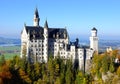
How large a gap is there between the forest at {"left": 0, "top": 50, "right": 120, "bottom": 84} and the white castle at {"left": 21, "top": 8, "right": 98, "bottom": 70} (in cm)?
672

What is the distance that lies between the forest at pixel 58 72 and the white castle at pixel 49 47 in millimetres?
6723

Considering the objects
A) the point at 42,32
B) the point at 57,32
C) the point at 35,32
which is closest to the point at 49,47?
the point at 42,32

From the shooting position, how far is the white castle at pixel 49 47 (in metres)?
134

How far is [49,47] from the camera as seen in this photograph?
13850cm

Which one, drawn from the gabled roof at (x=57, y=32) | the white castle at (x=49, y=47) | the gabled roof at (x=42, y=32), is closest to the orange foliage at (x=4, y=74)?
the white castle at (x=49, y=47)

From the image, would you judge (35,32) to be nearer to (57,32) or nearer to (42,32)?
(42,32)

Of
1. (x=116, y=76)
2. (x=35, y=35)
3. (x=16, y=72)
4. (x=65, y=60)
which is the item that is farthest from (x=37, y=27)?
(x=116, y=76)

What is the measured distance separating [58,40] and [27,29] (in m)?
13.3

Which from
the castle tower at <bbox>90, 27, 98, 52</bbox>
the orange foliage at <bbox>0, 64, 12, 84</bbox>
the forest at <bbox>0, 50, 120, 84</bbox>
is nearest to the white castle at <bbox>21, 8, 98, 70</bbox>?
the castle tower at <bbox>90, 27, 98, 52</bbox>

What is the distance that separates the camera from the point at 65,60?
135 m

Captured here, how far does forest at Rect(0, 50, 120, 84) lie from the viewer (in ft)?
379

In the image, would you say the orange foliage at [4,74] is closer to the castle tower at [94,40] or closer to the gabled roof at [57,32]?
the gabled roof at [57,32]

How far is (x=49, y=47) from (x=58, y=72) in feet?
56.5

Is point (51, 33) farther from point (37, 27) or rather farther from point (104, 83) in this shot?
point (104, 83)
